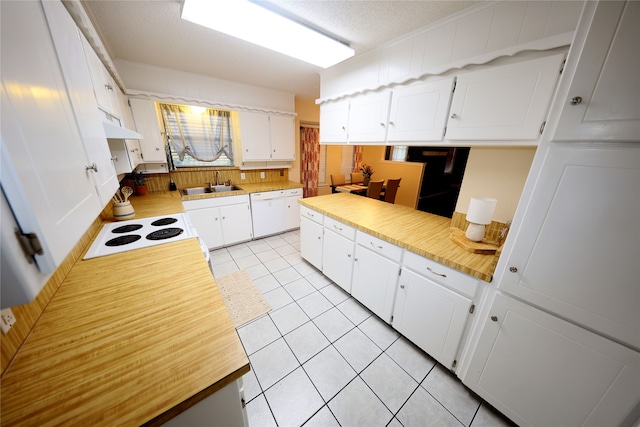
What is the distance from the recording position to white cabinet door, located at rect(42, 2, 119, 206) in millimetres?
774

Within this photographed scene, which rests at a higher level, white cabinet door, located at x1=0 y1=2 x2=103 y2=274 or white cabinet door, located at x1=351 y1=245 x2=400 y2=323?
white cabinet door, located at x1=0 y1=2 x2=103 y2=274

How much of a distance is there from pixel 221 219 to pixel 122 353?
8.04 feet

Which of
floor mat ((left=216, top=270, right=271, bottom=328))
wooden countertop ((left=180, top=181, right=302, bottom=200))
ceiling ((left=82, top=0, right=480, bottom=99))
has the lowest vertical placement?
floor mat ((left=216, top=270, right=271, bottom=328))

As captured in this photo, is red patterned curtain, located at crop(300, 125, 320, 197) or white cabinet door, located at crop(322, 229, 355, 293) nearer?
white cabinet door, located at crop(322, 229, 355, 293)

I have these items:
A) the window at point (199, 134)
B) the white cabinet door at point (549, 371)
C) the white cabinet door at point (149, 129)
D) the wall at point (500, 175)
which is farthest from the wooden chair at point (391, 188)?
the white cabinet door at point (149, 129)

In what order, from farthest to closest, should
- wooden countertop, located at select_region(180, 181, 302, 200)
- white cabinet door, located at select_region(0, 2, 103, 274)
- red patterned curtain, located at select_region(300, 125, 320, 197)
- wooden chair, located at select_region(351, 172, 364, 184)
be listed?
1. wooden chair, located at select_region(351, 172, 364, 184)
2. red patterned curtain, located at select_region(300, 125, 320, 197)
3. wooden countertop, located at select_region(180, 181, 302, 200)
4. white cabinet door, located at select_region(0, 2, 103, 274)

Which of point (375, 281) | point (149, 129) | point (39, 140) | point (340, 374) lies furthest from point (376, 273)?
point (149, 129)

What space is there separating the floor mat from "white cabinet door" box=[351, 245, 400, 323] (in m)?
0.94

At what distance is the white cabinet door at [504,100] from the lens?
3.70ft

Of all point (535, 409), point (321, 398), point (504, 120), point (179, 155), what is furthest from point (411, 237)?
point (179, 155)

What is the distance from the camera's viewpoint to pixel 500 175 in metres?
1.51

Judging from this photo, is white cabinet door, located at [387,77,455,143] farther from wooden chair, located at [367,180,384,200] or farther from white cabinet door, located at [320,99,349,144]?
wooden chair, located at [367,180,384,200]

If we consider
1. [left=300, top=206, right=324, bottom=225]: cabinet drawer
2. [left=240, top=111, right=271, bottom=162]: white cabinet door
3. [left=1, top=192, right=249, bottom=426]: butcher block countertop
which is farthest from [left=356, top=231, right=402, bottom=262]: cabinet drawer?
[left=240, top=111, right=271, bottom=162]: white cabinet door

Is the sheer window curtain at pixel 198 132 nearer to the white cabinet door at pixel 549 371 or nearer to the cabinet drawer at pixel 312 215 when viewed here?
the cabinet drawer at pixel 312 215
